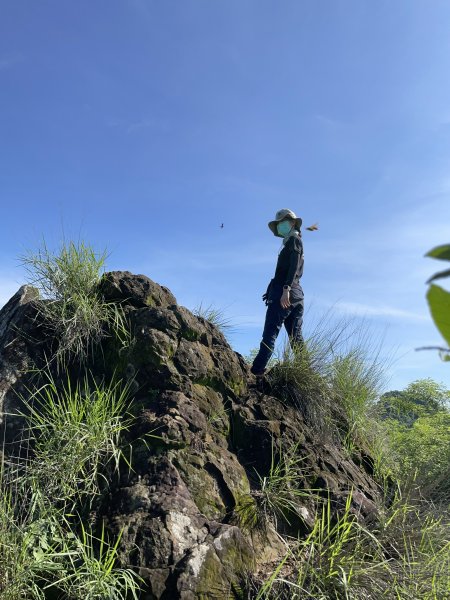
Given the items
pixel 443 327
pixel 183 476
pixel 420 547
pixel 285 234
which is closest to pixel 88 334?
pixel 183 476

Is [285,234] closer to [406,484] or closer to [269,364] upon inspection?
[269,364]

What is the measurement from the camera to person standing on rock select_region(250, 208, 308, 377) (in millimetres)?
4746

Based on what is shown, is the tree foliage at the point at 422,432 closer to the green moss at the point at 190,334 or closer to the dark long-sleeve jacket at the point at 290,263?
the dark long-sleeve jacket at the point at 290,263

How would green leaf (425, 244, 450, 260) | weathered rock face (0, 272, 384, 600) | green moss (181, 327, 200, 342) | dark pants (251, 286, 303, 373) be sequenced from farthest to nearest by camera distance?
1. dark pants (251, 286, 303, 373)
2. green moss (181, 327, 200, 342)
3. weathered rock face (0, 272, 384, 600)
4. green leaf (425, 244, 450, 260)

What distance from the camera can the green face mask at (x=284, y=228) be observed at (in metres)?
5.25

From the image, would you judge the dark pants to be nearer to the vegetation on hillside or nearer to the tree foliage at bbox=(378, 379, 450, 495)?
the vegetation on hillside

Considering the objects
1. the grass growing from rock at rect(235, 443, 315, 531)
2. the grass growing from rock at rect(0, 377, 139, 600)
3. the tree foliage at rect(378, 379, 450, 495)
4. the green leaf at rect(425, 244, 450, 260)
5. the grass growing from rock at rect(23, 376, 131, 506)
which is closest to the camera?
the green leaf at rect(425, 244, 450, 260)

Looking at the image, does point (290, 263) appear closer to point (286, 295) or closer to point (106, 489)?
point (286, 295)

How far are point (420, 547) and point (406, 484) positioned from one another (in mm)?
664

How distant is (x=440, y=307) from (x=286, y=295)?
4337 millimetres

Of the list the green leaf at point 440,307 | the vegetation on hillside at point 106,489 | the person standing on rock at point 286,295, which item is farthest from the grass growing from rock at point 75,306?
the green leaf at point 440,307

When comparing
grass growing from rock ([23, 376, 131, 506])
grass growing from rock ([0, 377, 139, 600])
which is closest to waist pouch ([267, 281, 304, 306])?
grass growing from rock ([0, 377, 139, 600])

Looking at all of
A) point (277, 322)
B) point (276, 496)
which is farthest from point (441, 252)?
point (277, 322)

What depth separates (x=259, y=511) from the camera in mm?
3117
